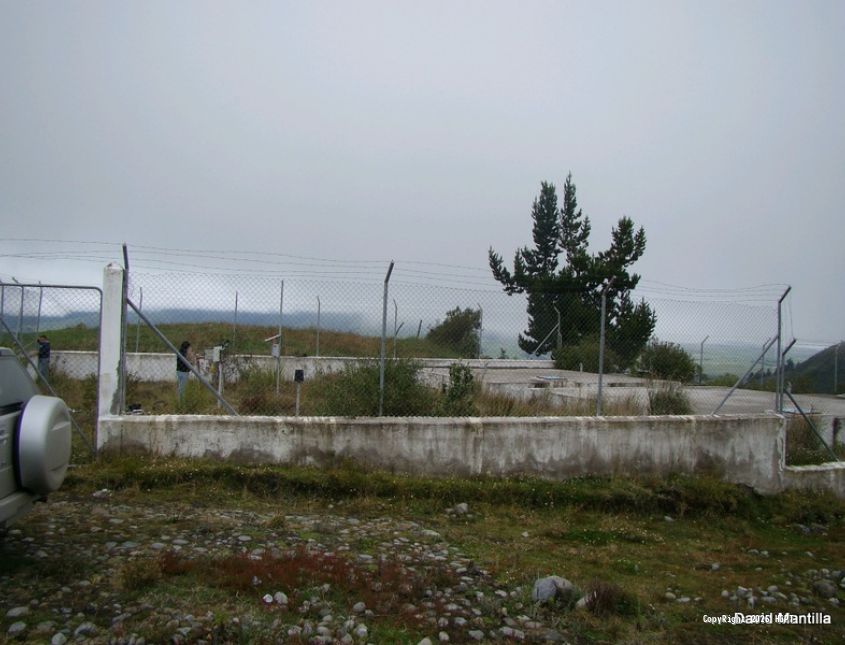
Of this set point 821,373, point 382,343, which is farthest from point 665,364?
point 821,373

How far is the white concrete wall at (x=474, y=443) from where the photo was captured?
696 cm

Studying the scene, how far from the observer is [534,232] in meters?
33.2

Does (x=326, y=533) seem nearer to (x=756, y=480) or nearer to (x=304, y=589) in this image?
(x=304, y=589)

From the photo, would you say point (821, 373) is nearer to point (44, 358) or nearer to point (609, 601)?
point (609, 601)

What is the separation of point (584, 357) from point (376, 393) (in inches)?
203

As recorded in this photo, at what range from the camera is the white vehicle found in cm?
399

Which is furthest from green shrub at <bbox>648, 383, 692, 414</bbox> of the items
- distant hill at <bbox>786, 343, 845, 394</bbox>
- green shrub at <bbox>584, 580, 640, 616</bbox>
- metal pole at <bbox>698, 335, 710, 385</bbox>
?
distant hill at <bbox>786, 343, 845, 394</bbox>

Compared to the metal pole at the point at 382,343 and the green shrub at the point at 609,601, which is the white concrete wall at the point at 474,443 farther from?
the green shrub at the point at 609,601

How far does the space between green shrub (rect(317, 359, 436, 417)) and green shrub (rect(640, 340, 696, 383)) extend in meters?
4.07

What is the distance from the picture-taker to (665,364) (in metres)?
10.1

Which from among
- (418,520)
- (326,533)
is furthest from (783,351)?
(326,533)

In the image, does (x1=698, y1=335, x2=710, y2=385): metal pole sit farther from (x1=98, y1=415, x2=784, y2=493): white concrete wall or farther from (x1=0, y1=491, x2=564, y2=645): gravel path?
(x1=0, y1=491, x2=564, y2=645): gravel path

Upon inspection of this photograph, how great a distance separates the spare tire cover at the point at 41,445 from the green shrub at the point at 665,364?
8.34m

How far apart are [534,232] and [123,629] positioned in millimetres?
31401
